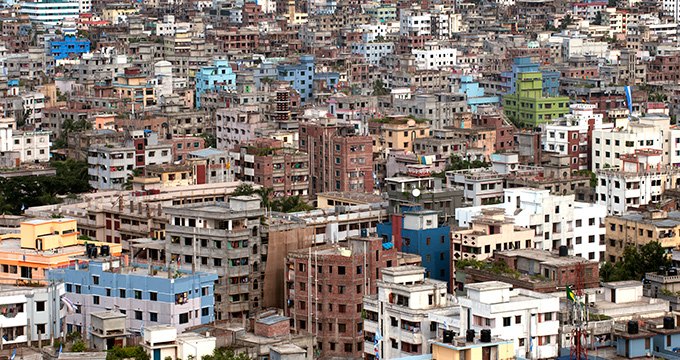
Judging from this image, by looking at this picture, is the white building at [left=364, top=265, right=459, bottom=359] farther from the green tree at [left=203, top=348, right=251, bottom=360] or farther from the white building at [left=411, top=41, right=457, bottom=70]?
the white building at [left=411, top=41, right=457, bottom=70]

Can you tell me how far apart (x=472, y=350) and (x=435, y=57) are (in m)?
85.1

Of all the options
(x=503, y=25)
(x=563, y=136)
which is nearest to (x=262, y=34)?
(x=503, y=25)

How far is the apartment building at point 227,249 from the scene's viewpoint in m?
56.8

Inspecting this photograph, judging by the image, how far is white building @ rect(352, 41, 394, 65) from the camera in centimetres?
13662

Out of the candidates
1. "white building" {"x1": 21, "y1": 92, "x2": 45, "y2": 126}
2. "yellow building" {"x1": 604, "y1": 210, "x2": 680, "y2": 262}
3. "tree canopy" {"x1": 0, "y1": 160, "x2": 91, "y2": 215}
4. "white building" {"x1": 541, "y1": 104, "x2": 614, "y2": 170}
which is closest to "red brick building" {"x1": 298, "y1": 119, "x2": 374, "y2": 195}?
"white building" {"x1": 541, "y1": 104, "x2": 614, "y2": 170}

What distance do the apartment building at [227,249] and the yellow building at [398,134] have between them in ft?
→ 93.2

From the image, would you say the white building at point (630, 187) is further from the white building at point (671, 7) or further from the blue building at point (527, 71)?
the white building at point (671, 7)

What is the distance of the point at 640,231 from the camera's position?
63344mm

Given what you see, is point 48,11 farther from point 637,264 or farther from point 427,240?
point 637,264

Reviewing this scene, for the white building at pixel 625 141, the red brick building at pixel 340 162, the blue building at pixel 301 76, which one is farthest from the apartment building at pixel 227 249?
the blue building at pixel 301 76

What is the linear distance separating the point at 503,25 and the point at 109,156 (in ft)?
254

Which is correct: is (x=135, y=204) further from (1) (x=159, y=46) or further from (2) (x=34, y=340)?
(1) (x=159, y=46)

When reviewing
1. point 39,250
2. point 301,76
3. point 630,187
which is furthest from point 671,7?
point 39,250

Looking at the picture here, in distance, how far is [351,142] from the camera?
77.8 m
